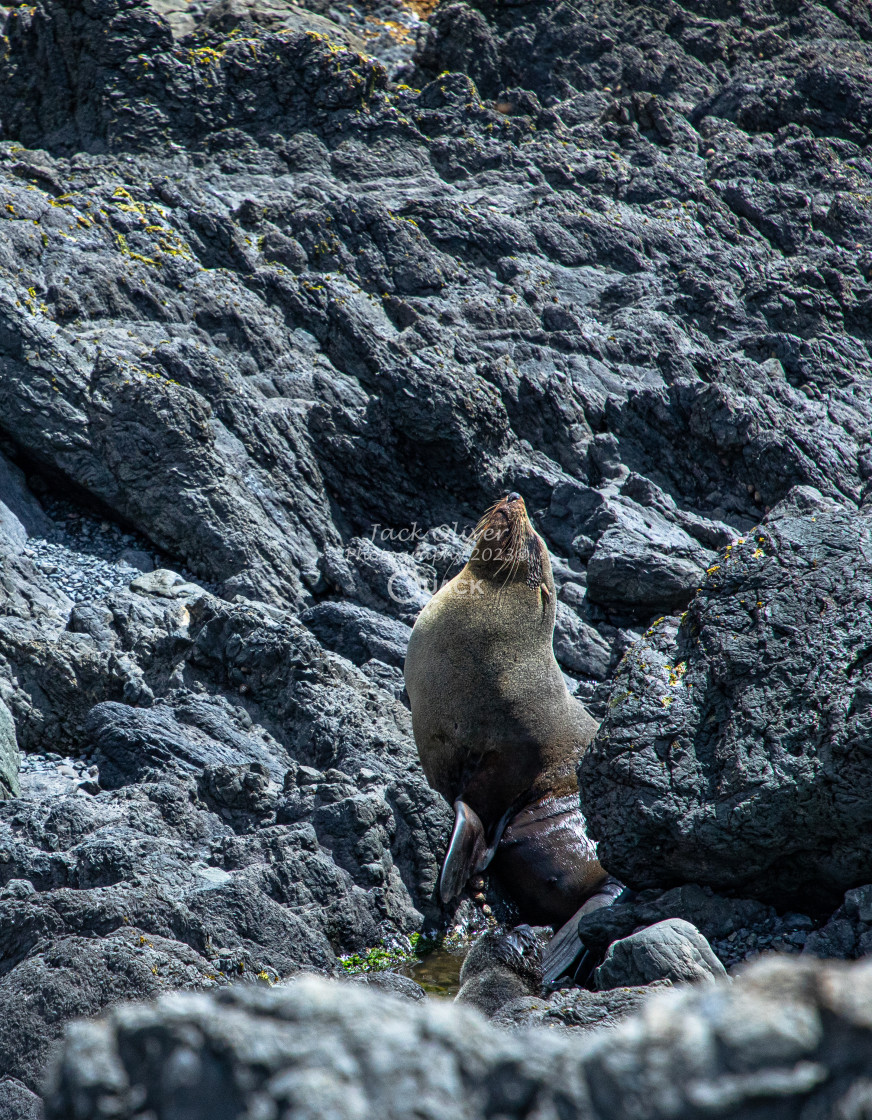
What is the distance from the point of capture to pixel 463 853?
619 centimetres

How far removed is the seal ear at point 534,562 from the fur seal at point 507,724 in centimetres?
1

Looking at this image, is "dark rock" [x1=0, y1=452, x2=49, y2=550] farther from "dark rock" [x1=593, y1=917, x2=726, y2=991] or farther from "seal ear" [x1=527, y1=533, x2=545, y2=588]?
"dark rock" [x1=593, y1=917, x2=726, y2=991]

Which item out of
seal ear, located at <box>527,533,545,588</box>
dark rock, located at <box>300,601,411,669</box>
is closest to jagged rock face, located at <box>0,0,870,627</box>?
dark rock, located at <box>300,601,411,669</box>

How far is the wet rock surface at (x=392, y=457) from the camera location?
4.32m

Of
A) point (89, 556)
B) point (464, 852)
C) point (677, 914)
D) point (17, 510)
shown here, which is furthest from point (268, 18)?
point (677, 914)

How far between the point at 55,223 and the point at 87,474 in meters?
4.38

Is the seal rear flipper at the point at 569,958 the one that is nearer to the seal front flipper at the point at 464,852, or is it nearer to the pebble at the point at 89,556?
the seal front flipper at the point at 464,852

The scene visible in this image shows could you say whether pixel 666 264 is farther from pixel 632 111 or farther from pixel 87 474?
pixel 87 474

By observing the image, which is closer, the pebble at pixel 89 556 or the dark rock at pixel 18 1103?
the dark rock at pixel 18 1103

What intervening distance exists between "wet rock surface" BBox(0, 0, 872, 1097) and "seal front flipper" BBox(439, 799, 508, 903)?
202mm

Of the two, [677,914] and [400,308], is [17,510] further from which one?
[677,914]

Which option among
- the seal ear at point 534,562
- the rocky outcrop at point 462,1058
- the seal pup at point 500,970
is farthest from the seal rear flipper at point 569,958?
the rocky outcrop at point 462,1058

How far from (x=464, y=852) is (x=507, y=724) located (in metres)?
1.22

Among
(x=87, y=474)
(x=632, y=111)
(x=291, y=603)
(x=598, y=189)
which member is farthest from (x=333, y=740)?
(x=632, y=111)
